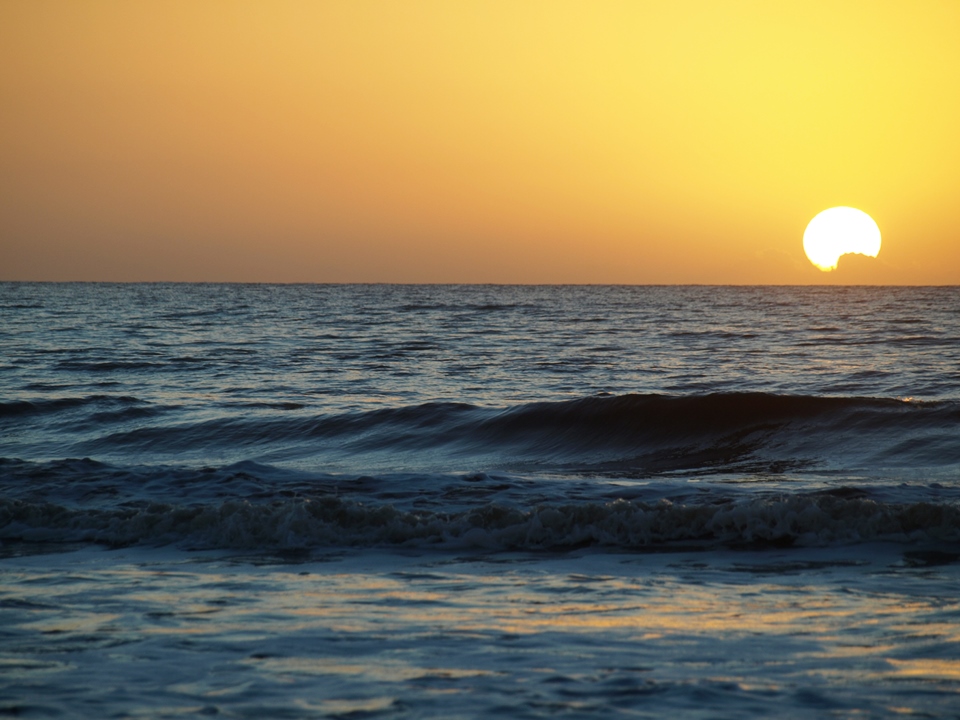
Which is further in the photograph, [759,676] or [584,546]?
[584,546]

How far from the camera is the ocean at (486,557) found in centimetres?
386

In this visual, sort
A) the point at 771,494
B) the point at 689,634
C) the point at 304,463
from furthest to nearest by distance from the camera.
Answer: the point at 304,463 → the point at 771,494 → the point at 689,634

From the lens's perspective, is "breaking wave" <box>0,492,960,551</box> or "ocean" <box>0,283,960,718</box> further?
"breaking wave" <box>0,492,960,551</box>

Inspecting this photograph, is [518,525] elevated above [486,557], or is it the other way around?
[518,525]

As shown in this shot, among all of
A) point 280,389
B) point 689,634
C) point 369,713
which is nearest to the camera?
point 369,713

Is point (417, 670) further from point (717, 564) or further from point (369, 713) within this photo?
point (717, 564)

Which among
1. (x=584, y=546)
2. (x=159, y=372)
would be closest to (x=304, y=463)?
(x=584, y=546)

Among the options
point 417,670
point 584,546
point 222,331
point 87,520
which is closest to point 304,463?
point 87,520

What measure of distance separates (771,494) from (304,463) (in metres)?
6.02

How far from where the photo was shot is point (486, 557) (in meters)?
6.54

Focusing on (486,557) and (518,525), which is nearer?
(486,557)

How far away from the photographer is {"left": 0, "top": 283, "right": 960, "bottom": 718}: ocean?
3.86m

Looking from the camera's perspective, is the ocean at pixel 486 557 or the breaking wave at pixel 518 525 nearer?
the ocean at pixel 486 557

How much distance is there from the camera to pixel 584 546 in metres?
6.81
